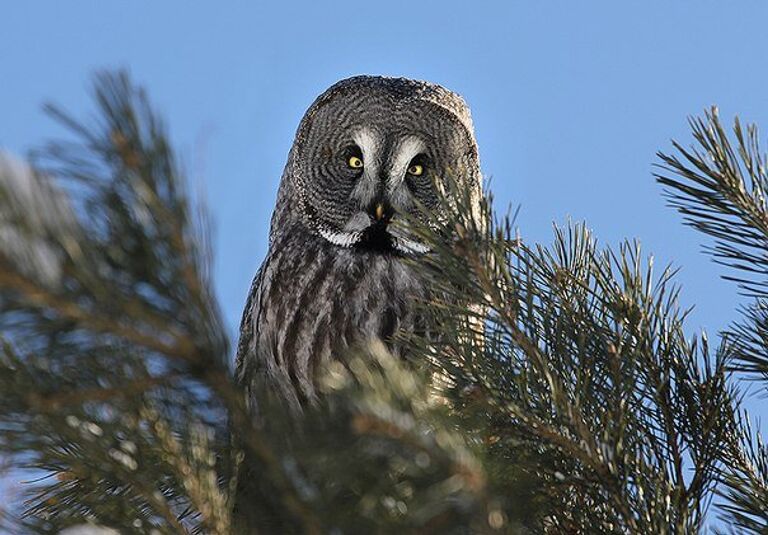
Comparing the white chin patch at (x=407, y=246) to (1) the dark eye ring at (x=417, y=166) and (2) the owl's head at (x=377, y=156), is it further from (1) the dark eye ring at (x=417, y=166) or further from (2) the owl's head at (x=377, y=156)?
(1) the dark eye ring at (x=417, y=166)

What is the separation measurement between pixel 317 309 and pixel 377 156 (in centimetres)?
45

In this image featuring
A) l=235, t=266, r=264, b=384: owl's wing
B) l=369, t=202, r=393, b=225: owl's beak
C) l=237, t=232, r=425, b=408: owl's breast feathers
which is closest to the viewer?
l=237, t=232, r=425, b=408: owl's breast feathers

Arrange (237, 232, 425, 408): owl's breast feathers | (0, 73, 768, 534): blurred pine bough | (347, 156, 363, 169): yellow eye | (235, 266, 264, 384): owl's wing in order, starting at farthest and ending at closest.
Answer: (347, 156, 363, 169): yellow eye
(235, 266, 264, 384): owl's wing
(237, 232, 425, 408): owl's breast feathers
(0, 73, 768, 534): blurred pine bough

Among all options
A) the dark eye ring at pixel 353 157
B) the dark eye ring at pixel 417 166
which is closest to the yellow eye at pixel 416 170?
the dark eye ring at pixel 417 166

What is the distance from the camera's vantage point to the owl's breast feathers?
1.97m

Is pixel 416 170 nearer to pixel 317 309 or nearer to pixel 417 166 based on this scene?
pixel 417 166

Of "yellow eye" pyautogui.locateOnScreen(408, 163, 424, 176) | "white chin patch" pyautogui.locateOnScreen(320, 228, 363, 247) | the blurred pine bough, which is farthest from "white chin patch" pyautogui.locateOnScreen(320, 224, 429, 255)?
the blurred pine bough

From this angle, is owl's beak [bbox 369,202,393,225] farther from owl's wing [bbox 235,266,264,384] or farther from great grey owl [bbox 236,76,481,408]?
owl's wing [bbox 235,266,264,384]

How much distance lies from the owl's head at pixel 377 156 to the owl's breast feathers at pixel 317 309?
3.4 inches

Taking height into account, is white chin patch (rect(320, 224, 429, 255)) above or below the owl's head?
below

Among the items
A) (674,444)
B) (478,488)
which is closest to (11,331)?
(478,488)

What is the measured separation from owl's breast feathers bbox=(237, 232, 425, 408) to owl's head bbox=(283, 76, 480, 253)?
9 centimetres

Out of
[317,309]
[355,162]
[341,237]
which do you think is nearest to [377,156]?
[355,162]

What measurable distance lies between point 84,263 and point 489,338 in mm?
563
